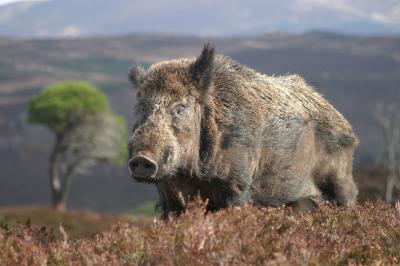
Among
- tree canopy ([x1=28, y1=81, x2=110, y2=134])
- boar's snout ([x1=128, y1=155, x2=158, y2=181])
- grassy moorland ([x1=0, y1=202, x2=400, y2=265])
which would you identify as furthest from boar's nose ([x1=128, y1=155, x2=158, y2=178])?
tree canopy ([x1=28, y1=81, x2=110, y2=134])

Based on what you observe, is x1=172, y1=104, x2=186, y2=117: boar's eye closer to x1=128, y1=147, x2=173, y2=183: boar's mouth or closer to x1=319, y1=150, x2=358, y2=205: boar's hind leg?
x1=128, y1=147, x2=173, y2=183: boar's mouth

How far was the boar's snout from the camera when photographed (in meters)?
6.06

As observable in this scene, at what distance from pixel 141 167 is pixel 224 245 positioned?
165 centimetres

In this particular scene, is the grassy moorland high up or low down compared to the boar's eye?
down

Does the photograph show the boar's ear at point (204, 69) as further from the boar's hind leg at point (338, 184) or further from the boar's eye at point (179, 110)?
the boar's hind leg at point (338, 184)

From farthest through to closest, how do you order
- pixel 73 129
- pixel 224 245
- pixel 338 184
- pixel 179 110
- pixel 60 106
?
pixel 73 129, pixel 60 106, pixel 338 184, pixel 179 110, pixel 224 245

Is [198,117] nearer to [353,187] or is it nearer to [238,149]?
[238,149]

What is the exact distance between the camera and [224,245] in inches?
181

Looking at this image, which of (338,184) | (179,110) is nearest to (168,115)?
(179,110)

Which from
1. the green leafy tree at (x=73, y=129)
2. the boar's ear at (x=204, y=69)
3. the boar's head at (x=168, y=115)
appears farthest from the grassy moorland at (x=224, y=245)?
the green leafy tree at (x=73, y=129)

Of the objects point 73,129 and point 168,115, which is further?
point 73,129

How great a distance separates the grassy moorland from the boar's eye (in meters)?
1.54

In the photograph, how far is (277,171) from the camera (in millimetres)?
8094

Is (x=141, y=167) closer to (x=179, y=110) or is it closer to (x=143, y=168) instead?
(x=143, y=168)
